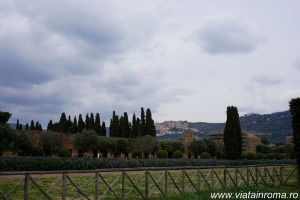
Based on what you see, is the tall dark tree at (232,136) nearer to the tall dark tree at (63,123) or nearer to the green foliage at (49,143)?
the green foliage at (49,143)

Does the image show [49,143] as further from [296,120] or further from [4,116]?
[296,120]

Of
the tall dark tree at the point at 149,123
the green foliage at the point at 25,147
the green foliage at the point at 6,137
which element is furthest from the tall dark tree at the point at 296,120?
the tall dark tree at the point at 149,123

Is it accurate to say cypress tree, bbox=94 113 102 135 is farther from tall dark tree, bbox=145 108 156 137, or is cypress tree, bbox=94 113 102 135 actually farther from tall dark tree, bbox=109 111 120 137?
tall dark tree, bbox=145 108 156 137

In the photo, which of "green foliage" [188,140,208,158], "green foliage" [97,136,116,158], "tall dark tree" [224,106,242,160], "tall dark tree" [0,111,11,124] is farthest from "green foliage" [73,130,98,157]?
"green foliage" [188,140,208,158]

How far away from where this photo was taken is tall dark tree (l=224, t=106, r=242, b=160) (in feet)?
130

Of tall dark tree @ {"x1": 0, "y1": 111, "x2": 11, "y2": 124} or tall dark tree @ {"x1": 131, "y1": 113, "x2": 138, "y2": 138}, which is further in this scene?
tall dark tree @ {"x1": 131, "y1": 113, "x2": 138, "y2": 138}

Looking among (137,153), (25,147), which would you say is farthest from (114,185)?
(137,153)

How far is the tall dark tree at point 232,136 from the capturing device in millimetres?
39531

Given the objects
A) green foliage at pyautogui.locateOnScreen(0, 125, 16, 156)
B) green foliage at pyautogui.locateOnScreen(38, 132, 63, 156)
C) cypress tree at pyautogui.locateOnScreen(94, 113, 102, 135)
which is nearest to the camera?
green foliage at pyautogui.locateOnScreen(0, 125, 16, 156)

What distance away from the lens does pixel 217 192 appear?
41.6 ft

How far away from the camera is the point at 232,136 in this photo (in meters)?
39.9

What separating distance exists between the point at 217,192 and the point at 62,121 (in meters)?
66.0

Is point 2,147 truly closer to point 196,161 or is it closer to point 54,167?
point 54,167

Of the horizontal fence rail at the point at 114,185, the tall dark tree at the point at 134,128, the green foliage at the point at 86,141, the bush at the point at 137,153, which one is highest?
the tall dark tree at the point at 134,128
